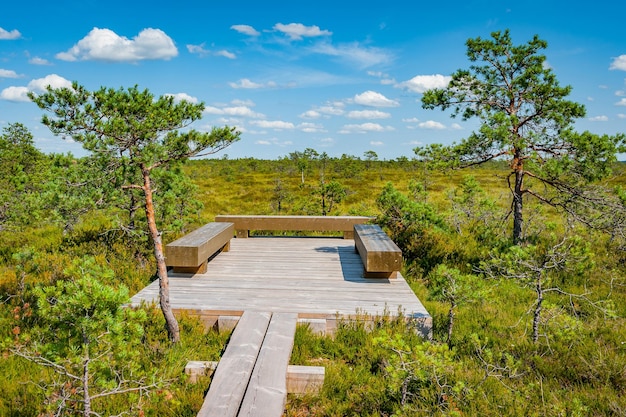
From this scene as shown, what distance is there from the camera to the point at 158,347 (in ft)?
14.1

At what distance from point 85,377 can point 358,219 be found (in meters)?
7.43

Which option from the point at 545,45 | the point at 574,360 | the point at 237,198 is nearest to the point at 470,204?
the point at 545,45

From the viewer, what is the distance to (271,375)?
3.57m

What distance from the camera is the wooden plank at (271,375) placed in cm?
311

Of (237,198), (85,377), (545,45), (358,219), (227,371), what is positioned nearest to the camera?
(85,377)

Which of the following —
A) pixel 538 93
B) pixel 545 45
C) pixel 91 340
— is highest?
pixel 545 45

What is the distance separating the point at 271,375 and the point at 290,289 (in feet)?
7.94

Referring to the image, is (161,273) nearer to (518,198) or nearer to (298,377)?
(298,377)

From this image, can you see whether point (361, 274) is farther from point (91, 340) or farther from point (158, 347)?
point (91, 340)

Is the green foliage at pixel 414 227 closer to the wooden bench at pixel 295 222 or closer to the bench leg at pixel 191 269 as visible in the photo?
the wooden bench at pixel 295 222

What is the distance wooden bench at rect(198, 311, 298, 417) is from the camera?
123 inches

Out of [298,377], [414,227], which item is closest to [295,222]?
[414,227]

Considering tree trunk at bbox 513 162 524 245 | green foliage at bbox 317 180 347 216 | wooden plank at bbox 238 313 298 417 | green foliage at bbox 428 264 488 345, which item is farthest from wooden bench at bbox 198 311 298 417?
green foliage at bbox 317 180 347 216

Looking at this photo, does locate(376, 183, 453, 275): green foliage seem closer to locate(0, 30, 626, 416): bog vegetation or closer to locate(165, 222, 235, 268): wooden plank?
locate(0, 30, 626, 416): bog vegetation
